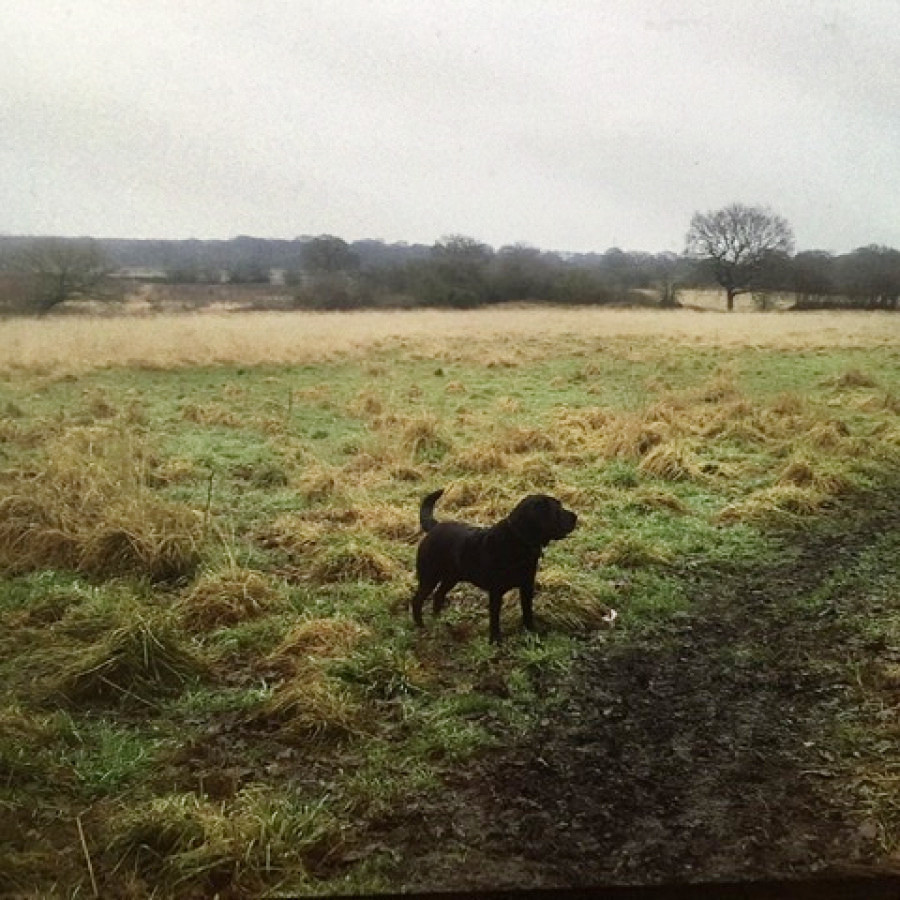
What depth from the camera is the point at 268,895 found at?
188 cm

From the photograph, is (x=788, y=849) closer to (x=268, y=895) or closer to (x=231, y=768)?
(x=268, y=895)

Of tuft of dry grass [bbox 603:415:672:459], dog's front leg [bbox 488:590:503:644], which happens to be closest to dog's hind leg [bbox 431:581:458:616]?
dog's front leg [bbox 488:590:503:644]

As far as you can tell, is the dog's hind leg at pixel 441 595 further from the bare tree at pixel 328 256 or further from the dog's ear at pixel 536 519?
the bare tree at pixel 328 256

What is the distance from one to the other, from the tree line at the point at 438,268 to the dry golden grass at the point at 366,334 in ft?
0.19

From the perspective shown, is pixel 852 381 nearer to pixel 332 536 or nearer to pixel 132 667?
pixel 332 536

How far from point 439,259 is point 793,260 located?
4.27ft

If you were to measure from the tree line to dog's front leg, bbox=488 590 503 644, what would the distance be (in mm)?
1049

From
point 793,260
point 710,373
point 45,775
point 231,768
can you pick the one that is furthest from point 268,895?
point 793,260

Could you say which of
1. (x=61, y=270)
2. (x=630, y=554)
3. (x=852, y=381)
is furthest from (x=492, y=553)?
(x=852, y=381)

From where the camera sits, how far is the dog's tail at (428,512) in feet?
8.43

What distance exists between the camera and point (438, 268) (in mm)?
2941

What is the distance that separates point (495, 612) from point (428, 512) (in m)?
0.37

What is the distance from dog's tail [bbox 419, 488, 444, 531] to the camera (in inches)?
101

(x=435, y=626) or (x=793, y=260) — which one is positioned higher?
(x=793, y=260)
